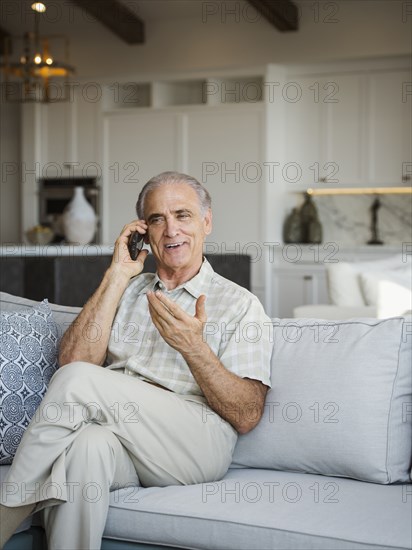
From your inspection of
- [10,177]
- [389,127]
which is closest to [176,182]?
[389,127]

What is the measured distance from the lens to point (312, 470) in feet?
7.00

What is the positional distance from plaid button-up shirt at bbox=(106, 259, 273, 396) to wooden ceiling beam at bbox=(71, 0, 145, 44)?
17.9 feet

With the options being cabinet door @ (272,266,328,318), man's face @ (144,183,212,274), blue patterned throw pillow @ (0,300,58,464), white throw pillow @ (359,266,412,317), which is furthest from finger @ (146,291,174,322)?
cabinet door @ (272,266,328,318)

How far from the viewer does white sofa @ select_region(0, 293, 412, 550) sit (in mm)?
1809

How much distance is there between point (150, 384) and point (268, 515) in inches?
18.0

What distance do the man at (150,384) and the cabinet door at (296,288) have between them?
4690 mm

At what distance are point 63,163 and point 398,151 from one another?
3126 millimetres

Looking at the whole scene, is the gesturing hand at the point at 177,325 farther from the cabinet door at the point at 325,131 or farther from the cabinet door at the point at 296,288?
the cabinet door at the point at 325,131

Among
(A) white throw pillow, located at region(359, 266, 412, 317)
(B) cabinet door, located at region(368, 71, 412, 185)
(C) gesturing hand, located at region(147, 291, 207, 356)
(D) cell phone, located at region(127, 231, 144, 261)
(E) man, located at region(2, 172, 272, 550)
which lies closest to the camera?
(E) man, located at region(2, 172, 272, 550)

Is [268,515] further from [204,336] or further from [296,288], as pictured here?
[296,288]

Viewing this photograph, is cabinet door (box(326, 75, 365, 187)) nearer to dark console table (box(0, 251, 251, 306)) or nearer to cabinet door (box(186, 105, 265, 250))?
cabinet door (box(186, 105, 265, 250))

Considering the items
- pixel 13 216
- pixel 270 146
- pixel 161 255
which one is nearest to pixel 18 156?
pixel 13 216

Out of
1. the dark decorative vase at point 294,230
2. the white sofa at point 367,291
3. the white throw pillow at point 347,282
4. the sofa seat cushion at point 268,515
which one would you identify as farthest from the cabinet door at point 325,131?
the sofa seat cushion at point 268,515

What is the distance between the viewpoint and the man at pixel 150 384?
186 cm
